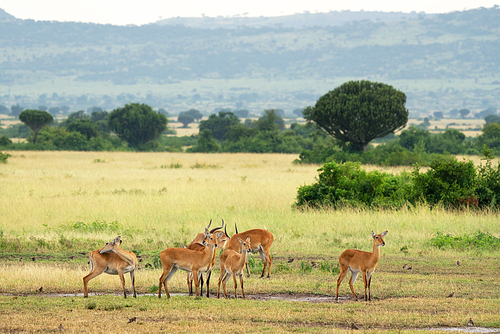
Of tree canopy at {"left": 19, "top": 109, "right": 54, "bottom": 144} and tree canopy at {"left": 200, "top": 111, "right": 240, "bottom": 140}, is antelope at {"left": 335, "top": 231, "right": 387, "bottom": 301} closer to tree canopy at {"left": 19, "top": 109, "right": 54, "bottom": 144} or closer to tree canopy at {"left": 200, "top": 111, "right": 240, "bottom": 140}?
tree canopy at {"left": 19, "top": 109, "right": 54, "bottom": 144}

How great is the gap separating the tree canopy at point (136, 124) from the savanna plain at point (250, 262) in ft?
138

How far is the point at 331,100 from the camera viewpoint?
52469mm

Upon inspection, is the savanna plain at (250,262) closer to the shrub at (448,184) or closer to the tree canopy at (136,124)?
the shrub at (448,184)

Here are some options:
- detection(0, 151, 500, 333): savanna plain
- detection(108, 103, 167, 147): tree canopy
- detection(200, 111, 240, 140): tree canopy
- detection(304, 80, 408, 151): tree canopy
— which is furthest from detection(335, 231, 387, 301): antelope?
detection(200, 111, 240, 140): tree canopy

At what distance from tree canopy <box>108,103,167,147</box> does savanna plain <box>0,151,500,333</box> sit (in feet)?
138

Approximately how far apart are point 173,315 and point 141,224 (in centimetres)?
1211

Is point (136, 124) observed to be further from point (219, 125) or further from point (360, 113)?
point (360, 113)

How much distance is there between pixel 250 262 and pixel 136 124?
210 feet

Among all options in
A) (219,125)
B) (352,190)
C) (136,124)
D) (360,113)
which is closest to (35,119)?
(136,124)

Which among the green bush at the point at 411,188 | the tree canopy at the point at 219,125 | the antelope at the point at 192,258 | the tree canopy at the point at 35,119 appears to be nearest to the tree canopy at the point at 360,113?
the green bush at the point at 411,188

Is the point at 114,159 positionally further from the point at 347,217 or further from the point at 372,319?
the point at 372,319

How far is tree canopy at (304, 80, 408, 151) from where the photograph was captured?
50625mm

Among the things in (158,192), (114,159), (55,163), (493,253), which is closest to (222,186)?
(158,192)

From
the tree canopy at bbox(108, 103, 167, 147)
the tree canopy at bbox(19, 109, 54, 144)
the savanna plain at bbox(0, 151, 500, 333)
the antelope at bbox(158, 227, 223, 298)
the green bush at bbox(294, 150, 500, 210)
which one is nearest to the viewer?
the savanna plain at bbox(0, 151, 500, 333)
